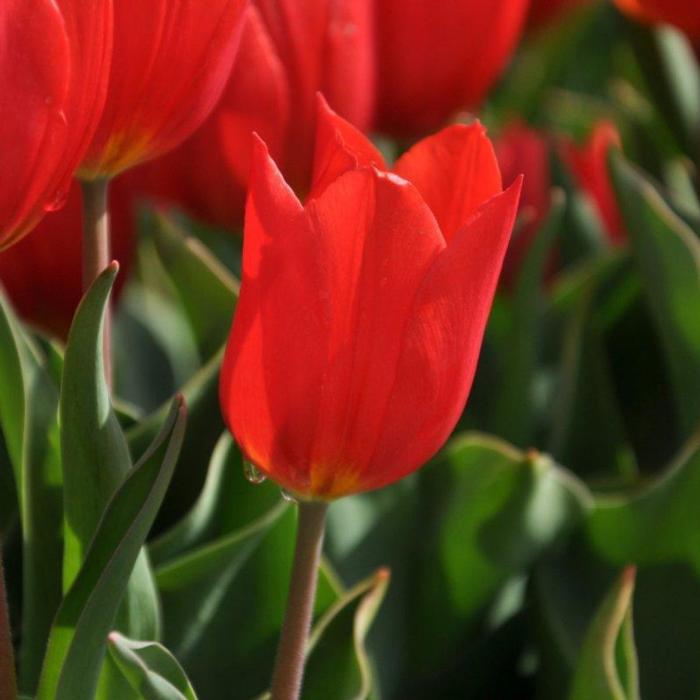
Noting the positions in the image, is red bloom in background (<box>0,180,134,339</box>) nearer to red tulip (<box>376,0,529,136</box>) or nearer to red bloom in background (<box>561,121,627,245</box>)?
red tulip (<box>376,0,529,136</box>)

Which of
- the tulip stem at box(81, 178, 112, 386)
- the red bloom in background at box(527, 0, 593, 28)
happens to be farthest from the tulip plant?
the red bloom in background at box(527, 0, 593, 28)

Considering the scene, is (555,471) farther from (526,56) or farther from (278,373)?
(526,56)

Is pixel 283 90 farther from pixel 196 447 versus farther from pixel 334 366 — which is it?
pixel 334 366

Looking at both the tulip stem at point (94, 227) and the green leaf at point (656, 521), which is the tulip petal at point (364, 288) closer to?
the tulip stem at point (94, 227)

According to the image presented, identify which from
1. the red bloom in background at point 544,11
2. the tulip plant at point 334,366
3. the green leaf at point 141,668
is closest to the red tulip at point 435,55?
the tulip plant at point 334,366

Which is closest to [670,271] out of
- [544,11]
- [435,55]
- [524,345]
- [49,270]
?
[524,345]
